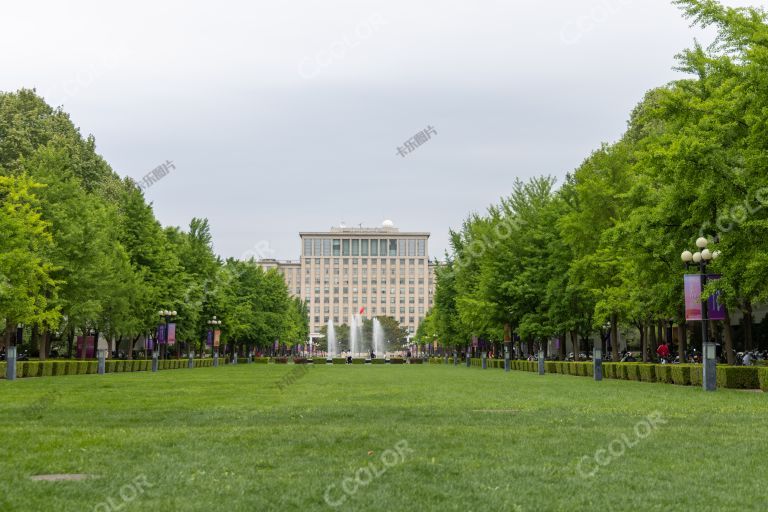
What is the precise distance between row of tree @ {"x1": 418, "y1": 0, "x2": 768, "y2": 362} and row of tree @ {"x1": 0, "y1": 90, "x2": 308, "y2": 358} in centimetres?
2543

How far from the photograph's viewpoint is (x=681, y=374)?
2959cm

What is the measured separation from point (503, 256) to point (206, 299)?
3140 centimetres

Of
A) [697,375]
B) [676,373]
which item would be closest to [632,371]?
[676,373]

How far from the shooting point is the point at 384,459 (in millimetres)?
9523

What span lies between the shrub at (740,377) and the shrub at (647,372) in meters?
5.67

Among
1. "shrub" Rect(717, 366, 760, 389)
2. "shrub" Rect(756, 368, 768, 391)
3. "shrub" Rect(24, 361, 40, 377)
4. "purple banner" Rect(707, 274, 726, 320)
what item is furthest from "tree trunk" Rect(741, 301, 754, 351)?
"shrub" Rect(24, 361, 40, 377)

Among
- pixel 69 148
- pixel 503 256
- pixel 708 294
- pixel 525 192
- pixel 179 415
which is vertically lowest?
pixel 179 415

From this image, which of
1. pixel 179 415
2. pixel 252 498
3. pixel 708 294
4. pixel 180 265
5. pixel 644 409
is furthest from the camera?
pixel 180 265

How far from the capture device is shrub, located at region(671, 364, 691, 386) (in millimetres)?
29170

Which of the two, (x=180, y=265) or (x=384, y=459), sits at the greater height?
(x=180, y=265)

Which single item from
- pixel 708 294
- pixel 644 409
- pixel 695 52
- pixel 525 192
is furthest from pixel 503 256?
pixel 644 409

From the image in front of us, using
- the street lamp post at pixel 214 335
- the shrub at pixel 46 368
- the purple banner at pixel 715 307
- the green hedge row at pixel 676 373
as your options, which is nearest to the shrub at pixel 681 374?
the green hedge row at pixel 676 373

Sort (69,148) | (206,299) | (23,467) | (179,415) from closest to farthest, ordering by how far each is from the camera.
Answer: (23,467) < (179,415) < (69,148) < (206,299)

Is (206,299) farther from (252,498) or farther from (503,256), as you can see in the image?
(252,498)
